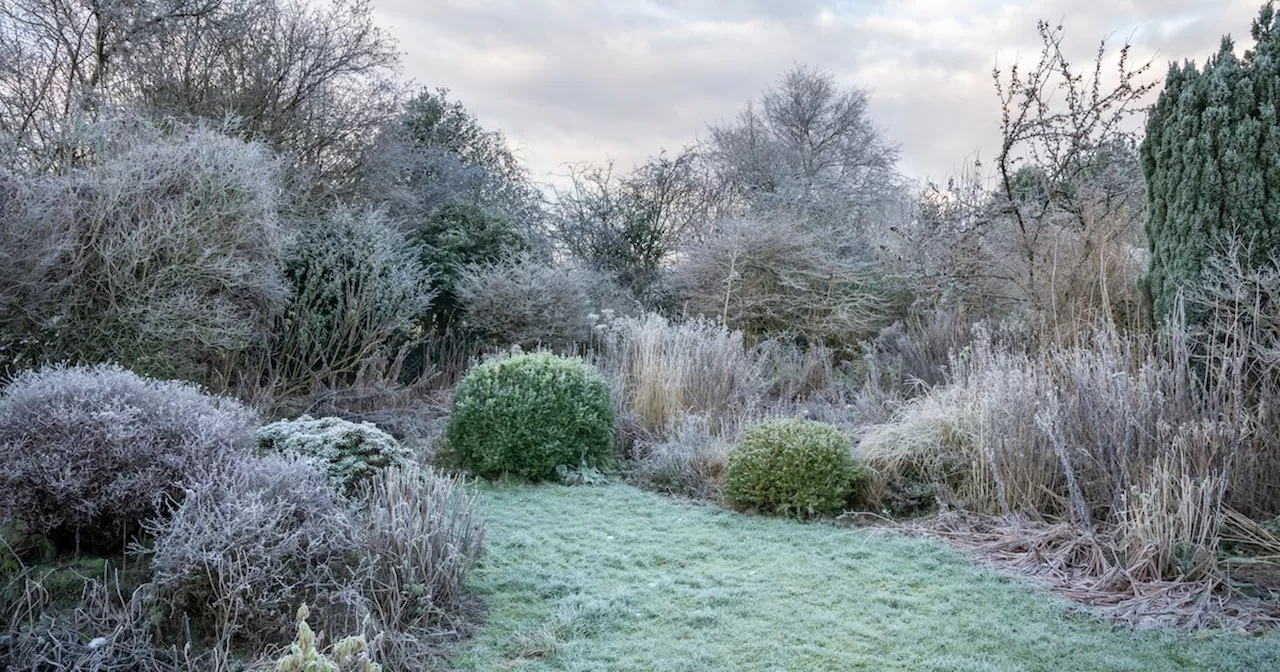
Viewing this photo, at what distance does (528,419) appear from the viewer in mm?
5844

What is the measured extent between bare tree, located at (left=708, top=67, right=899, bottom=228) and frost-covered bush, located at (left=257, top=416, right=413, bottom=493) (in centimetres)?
1031

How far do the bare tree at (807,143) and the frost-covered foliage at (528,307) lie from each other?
546cm

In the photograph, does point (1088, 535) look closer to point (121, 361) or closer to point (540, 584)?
point (540, 584)

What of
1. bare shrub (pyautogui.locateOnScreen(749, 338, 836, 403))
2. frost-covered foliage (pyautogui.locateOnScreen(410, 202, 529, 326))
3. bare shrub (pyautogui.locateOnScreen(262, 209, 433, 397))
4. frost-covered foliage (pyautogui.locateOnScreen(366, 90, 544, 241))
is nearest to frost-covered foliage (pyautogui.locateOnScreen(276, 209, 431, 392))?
bare shrub (pyautogui.locateOnScreen(262, 209, 433, 397))

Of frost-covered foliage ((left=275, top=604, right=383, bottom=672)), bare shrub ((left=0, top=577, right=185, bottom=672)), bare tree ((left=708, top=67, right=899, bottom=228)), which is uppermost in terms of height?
bare tree ((left=708, top=67, right=899, bottom=228))

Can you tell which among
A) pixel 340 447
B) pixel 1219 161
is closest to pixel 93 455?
pixel 340 447

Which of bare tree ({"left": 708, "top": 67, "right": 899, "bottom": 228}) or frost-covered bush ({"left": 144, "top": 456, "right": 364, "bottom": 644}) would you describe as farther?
bare tree ({"left": 708, "top": 67, "right": 899, "bottom": 228})

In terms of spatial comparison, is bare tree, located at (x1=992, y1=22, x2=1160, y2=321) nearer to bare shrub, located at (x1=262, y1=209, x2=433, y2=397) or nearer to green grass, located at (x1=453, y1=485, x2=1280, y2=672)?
green grass, located at (x1=453, y1=485, x2=1280, y2=672)

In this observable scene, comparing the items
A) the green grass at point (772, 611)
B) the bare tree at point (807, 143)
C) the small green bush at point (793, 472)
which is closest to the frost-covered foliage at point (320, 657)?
the green grass at point (772, 611)

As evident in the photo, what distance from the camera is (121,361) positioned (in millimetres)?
5781

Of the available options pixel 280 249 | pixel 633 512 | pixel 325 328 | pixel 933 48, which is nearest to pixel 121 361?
pixel 280 249

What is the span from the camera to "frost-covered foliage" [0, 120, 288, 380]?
5.12 m

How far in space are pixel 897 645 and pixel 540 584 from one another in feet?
4.92

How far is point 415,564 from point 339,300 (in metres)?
4.97
